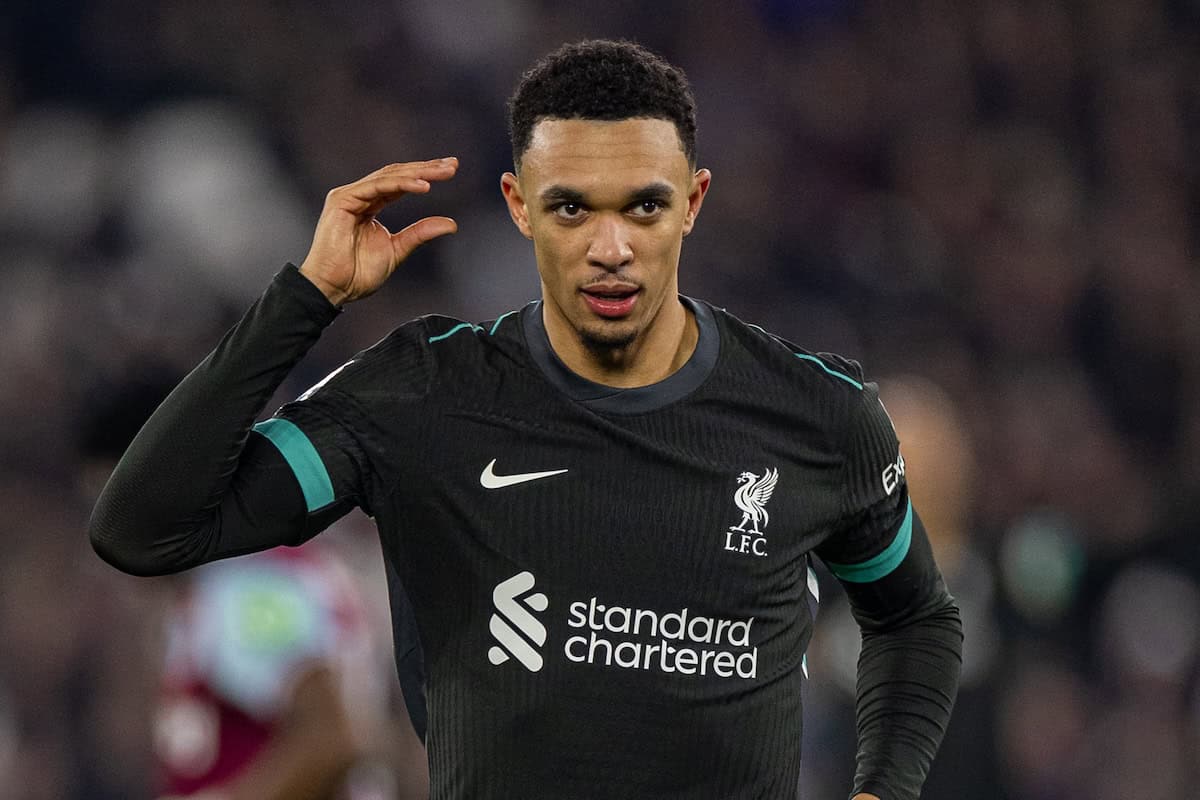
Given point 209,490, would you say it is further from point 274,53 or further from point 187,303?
point 274,53

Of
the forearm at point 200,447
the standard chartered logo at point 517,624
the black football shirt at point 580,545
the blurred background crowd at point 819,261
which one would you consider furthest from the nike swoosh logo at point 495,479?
the blurred background crowd at point 819,261

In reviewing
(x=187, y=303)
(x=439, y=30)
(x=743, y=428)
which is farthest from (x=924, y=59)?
(x=743, y=428)

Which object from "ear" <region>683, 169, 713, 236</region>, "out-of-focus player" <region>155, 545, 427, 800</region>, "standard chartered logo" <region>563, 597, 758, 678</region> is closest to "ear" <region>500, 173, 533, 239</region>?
"ear" <region>683, 169, 713, 236</region>

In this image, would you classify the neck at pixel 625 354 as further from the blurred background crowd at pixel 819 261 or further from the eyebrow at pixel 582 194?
the blurred background crowd at pixel 819 261

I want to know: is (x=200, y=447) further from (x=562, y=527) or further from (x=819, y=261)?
(x=819, y=261)

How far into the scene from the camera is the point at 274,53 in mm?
9008

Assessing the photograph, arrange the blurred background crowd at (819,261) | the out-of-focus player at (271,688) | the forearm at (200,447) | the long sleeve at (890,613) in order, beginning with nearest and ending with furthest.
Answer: the forearm at (200,447)
the long sleeve at (890,613)
the out-of-focus player at (271,688)
the blurred background crowd at (819,261)

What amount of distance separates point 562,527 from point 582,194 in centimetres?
52

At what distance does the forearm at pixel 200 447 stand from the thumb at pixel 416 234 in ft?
0.62

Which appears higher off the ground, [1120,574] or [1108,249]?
[1108,249]

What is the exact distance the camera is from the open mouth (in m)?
2.91

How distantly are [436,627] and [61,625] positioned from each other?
14.7ft

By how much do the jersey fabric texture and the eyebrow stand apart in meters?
0.26

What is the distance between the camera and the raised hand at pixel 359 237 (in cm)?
283
